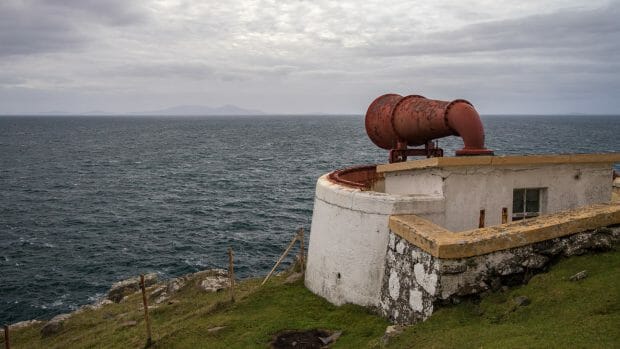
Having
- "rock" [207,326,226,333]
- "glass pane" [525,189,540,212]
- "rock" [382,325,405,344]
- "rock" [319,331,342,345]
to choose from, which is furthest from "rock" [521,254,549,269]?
"rock" [207,326,226,333]

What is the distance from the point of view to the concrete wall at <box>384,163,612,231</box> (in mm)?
14453

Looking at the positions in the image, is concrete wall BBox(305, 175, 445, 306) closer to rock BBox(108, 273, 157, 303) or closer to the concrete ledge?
the concrete ledge

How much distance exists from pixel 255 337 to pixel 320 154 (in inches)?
3319

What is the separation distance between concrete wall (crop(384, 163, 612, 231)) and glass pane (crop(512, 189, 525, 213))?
21 cm

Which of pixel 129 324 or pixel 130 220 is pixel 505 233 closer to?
pixel 129 324

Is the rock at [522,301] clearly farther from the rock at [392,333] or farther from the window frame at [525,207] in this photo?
the window frame at [525,207]

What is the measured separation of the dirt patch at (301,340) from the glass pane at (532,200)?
7423 millimetres

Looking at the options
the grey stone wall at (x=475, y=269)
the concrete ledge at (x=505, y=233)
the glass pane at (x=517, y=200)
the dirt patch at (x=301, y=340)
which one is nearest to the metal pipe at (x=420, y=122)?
the glass pane at (x=517, y=200)

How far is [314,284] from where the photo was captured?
Result: 16828 mm

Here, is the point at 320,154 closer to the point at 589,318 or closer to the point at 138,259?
the point at 138,259

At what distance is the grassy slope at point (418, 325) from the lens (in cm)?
931

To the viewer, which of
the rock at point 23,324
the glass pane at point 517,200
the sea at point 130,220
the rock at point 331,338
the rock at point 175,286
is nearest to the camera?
the rock at point 331,338

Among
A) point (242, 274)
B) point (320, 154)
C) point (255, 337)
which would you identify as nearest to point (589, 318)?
point (255, 337)

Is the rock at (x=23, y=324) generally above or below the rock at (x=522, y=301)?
below
